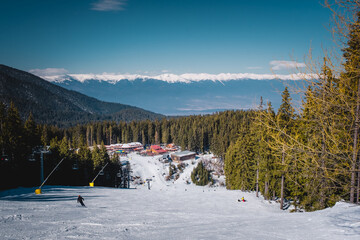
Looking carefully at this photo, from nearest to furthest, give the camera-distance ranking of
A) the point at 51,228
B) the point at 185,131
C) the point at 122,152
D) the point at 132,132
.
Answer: the point at 51,228
the point at 122,152
the point at 185,131
the point at 132,132

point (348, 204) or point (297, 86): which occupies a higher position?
point (297, 86)

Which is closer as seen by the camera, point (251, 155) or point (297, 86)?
point (297, 86)

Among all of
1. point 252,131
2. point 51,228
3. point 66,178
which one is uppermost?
point 252,131

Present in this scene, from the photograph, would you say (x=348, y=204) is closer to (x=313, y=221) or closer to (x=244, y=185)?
(x=313, y=221)

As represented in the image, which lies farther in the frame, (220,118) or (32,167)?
(220,118)

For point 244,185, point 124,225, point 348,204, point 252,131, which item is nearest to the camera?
point 348,204

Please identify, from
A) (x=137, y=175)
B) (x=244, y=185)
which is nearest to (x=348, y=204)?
(x=244, y=185)

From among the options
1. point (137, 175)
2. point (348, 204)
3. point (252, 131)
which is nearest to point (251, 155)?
point (252, 131)

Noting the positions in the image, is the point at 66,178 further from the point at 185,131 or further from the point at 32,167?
the point at 185,131

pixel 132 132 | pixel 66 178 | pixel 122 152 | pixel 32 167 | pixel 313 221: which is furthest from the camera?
pixel 132 132
